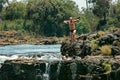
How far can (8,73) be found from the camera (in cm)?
3198

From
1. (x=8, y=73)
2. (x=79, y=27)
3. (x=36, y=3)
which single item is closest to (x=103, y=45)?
(x=8, y=73)

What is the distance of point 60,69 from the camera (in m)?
30.2

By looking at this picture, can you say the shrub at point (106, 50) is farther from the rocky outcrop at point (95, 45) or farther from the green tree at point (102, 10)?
the green tree at point (102, 10)

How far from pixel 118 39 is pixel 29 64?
7.60 meters

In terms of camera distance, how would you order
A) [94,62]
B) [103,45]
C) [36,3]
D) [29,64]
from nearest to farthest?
1. [94,62]
2. [29,64]
3. [103,45]
4. [36,3]

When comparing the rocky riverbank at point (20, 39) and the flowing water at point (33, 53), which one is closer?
the flowing water at point (33, 53)

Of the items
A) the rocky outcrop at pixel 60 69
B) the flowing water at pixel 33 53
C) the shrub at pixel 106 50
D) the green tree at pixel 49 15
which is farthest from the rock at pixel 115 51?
the green tree at pixel 49 15

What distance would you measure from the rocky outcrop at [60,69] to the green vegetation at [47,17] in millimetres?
74813

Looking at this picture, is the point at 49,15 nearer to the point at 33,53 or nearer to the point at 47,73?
the point at 33,53

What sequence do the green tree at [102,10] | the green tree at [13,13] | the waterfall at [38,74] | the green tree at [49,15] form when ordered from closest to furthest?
the waterfall at [38,74] < the green tree at [102,10] < the green tree at [49,15] < the green tree at [13,13]

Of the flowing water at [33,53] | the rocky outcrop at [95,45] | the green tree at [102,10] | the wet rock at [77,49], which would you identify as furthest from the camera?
the green tree at [102,10]

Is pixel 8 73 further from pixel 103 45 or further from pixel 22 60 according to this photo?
pixel 103 45

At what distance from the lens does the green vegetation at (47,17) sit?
11394 centimetres

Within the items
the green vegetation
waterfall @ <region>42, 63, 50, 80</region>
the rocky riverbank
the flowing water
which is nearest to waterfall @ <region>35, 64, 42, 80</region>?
waterfall @ <region>42, 63, 50, 80</region>
